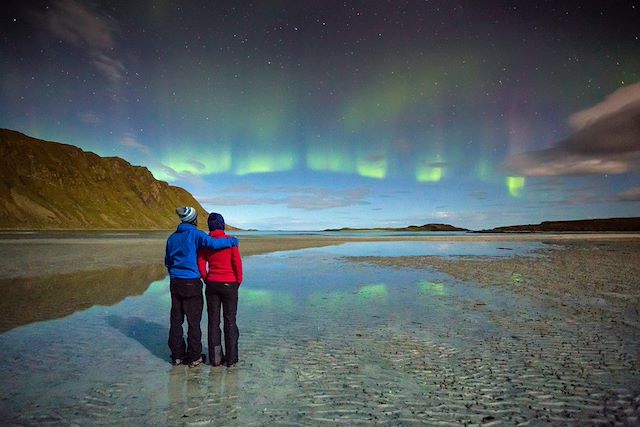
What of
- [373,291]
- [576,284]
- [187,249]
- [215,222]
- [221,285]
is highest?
[215,222]

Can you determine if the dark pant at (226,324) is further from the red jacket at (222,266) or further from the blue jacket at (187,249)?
the blue jacket at (187,249)

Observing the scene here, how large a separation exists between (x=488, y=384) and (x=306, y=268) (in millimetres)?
17955

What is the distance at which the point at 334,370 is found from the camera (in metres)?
6.50

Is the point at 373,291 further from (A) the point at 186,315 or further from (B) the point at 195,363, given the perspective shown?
(A) the point at 186,315

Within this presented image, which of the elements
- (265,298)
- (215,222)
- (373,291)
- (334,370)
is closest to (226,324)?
(215,222)

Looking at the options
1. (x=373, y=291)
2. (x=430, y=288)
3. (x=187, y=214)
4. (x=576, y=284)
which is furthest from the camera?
(x=576, y=284)

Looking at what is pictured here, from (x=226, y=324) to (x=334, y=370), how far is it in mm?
2160

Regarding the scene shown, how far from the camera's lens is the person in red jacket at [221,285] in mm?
6773

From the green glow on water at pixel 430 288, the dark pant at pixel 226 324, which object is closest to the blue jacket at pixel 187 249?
the dark pant at pixel 226 324

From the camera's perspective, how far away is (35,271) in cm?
1966

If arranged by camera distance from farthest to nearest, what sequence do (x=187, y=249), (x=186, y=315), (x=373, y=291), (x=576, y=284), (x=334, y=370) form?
(x=576, y=284), (x=373, y=291), (x=186, y=315), (x=187, y=249), (x=334, y=370)

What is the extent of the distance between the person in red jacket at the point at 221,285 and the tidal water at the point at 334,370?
332 mm

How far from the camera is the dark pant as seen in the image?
267 inches

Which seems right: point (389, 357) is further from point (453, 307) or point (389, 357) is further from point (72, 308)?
point (72, 308)
